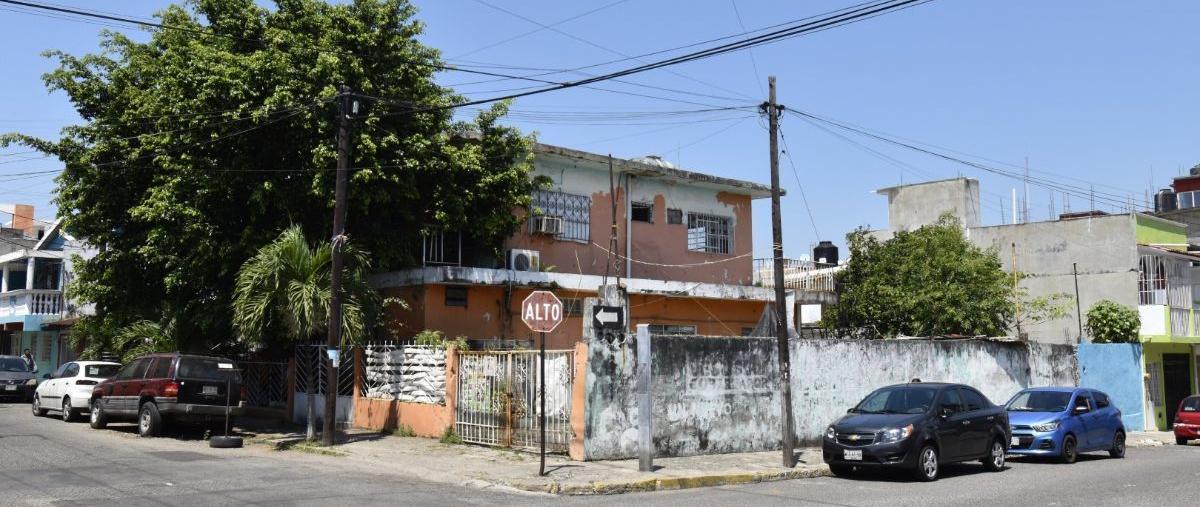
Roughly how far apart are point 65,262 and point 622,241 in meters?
25.0

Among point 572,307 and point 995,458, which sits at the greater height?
point 572,307

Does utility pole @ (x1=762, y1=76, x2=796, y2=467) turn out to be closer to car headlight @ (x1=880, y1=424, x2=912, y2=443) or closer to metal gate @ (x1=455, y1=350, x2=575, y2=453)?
car headlight @ (x1=880, y1=424, x2=912, y2=443)

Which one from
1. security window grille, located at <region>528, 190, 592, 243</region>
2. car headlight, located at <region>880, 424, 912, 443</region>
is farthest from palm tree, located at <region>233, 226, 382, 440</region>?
car headlight, located at <region>880, 424, 912, 443</region>

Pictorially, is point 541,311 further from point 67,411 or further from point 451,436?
point 67,411

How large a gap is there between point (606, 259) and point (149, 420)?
494 inches

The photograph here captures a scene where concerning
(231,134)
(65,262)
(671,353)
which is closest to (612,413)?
(671,353)

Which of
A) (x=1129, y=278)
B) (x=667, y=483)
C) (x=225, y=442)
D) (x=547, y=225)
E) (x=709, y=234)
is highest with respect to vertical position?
(x=709, y=234)

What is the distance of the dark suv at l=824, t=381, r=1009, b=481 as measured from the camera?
14.8 meters

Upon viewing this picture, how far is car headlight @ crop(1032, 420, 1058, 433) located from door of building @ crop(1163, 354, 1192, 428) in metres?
19.0

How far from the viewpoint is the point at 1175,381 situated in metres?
35.0

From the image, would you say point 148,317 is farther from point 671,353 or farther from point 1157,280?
point 1157,280

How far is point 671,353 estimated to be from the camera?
1716 cm

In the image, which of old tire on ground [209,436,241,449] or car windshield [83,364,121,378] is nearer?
old tire on ground [209,436,241,449]

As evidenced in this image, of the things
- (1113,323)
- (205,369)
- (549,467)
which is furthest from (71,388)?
(1113,323)
